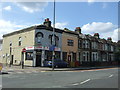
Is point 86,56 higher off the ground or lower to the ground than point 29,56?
lower

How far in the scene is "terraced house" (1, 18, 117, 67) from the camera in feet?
97.9

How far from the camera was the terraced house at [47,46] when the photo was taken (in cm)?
2984

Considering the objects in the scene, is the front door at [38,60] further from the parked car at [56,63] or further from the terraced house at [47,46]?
the parked car at [56,63]

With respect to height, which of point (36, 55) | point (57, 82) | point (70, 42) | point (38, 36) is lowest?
point (57, 82)

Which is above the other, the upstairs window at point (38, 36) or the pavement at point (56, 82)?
the upstairs window at point (38, 36)

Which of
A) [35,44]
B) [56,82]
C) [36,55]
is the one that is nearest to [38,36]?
[35,44]

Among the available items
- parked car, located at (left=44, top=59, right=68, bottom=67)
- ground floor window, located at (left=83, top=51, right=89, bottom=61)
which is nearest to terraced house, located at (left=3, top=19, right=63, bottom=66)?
parked car, located at (left=44, top=59, right=68, bottom=67)

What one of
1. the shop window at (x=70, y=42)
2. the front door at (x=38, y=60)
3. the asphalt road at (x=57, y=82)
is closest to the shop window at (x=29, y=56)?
the front door at (x=38, y=60)

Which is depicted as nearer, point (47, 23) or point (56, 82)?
point (56, 82)

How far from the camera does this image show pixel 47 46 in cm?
A: 3064

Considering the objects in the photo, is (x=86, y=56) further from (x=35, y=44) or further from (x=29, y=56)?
(x=29, y=56)

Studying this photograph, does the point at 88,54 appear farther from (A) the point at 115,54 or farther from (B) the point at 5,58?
(B) the point at 5,58

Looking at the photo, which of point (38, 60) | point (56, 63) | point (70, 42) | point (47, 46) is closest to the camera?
point (56, 63)

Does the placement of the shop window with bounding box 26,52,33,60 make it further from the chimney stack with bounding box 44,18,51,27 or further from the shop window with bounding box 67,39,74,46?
the shop window with bounding box 67,39,74,46
